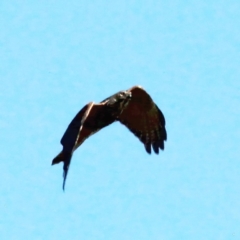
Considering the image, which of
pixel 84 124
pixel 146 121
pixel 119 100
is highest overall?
pixel 119 100

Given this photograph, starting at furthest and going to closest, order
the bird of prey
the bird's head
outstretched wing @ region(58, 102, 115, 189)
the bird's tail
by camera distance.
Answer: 1. the bird's head
2. the bird of prey
3. outstretched wing @ region(58, 102, 115, 189)
4. the bird's tail

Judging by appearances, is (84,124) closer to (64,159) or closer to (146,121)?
(64,159)

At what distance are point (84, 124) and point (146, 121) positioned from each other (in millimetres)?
1684

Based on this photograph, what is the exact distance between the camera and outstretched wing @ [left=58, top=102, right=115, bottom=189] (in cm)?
1425

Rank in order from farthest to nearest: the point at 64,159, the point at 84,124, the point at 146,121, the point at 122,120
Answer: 1. the point at 146,121
2. the point at 122,120
3. the point at 84,124
4. the point at 64,159

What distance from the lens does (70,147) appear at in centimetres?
1416

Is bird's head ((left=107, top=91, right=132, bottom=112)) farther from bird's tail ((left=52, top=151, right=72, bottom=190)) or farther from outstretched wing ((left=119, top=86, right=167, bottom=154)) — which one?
bird's tail ((left=52, top=151, right=72, bottom=190))

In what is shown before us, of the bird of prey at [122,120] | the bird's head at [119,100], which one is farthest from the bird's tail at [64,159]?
the bird's head at [119,100]

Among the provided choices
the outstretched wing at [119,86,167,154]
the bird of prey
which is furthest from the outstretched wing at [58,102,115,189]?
the outstretched wing at [119,86,167,154]

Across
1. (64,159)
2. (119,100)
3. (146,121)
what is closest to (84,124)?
(119,100)

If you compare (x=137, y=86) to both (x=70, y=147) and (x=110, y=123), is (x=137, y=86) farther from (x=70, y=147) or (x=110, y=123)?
(x=70, y=147)

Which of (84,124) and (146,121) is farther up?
(146,121)

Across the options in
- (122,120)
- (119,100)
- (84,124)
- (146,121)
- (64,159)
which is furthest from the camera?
(146,121)

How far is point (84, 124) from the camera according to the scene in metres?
15.3
